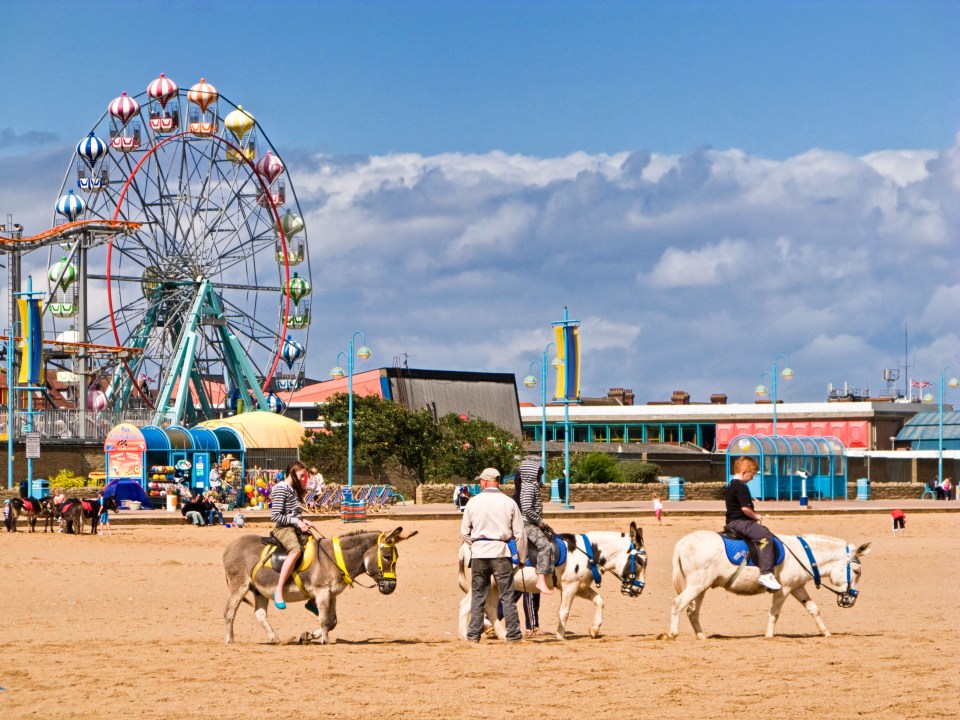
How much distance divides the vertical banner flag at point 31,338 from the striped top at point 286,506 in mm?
37838

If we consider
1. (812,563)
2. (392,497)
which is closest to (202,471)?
(392,497)

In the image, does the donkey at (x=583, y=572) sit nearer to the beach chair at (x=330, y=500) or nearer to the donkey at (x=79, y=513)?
the donkey at (x=79, y=513)

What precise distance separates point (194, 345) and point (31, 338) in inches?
639

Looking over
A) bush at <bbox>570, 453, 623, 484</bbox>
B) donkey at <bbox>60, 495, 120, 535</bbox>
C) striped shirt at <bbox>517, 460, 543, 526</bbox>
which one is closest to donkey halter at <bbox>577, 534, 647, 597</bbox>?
striped shirt at <bbox>517, 460, 543, 526</bbox>

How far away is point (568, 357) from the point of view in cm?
5394

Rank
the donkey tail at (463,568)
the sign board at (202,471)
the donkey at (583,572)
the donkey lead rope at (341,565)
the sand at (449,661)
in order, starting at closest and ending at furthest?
the sand at (449,661) < the donkey lead rope at (341,565) < the donkey at (583,572) < the donkey tail at (463,568) < the sign board at (202,471)

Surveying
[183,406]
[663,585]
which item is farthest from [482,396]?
[663,585]

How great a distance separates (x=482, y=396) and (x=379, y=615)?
5767 cm

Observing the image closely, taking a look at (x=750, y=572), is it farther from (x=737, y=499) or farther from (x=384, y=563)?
(x=384, y=563)

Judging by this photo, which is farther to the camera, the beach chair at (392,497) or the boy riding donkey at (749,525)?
the beach chair at (392,497)

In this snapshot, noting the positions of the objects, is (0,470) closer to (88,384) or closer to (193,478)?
(193,478)

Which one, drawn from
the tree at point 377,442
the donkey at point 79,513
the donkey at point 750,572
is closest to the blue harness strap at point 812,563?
the donkey at point 750,572

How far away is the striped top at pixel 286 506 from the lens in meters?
14.5

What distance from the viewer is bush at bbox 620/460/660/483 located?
231 feet
